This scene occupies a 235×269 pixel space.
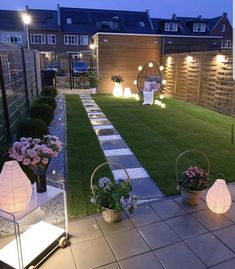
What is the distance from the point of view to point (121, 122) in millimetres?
7121

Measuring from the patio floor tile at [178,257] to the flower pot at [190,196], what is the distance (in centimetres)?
68

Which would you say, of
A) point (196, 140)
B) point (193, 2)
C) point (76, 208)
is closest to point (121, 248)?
point (76, 208)

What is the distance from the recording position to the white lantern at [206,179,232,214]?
2779 mm

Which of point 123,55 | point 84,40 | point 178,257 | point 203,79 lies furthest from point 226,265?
point 84,40

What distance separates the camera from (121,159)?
178 inches

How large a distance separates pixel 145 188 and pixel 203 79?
7274mm

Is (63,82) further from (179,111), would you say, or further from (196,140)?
(196,140)

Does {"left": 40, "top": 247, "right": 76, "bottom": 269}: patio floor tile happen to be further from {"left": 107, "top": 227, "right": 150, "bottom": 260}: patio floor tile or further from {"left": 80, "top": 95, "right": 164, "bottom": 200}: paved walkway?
{"left": 80, "top": 95, "right": 164, "bottom": 200}: paved walkway

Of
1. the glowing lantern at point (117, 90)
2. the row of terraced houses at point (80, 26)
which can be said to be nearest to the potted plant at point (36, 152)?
the glowing lantern at point (117, 90)

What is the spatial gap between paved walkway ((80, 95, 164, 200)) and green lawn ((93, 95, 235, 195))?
123 mm

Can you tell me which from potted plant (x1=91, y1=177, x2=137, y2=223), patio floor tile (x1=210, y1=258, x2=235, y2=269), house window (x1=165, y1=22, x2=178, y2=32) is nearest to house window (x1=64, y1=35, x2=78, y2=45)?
house window (x1=165, y1=22, x2=178, y2=32)

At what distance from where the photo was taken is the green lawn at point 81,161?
304cm

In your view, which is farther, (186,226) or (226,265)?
(186,226)

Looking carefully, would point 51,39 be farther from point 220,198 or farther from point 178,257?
point 178,257
